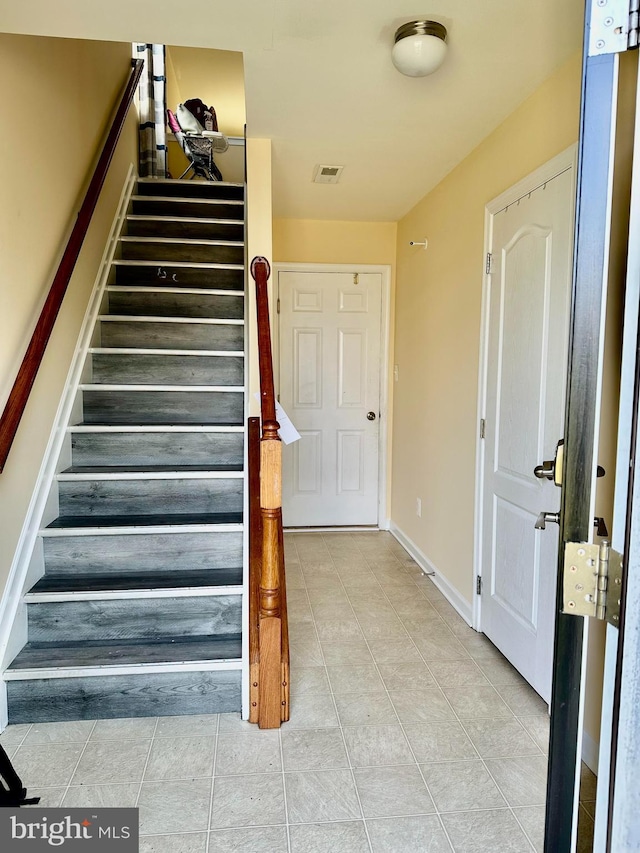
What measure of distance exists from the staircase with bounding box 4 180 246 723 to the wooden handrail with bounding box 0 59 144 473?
55 centimetres

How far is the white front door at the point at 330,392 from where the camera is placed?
435 centimetres

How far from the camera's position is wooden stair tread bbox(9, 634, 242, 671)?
2.03 meters

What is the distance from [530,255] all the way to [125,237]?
2.68 metres

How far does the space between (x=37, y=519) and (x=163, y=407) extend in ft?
3.12

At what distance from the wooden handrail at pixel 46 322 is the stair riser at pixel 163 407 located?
0.70 m

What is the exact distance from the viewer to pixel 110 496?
8.27ft

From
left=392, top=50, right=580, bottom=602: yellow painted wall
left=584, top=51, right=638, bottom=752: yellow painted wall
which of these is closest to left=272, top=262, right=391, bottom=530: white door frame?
left=392, top=50, right=580, bottom=602: yellow painted wall

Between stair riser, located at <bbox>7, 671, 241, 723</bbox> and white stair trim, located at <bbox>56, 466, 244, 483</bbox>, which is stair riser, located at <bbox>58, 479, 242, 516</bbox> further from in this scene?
stair riser, located at <bbox>7, 671, 241, 723</bbox>

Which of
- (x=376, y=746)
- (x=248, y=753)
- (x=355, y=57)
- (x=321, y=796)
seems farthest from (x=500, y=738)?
(x=355, y=57)

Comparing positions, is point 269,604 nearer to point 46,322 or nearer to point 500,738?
point 500,738

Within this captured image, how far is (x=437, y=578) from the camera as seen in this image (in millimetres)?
3371

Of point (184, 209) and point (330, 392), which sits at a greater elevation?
point (184, 209)

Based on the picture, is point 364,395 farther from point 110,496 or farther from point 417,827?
point 417,827

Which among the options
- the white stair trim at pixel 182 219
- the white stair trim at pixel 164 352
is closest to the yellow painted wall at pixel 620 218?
the white stair trim at pixel 164 352
